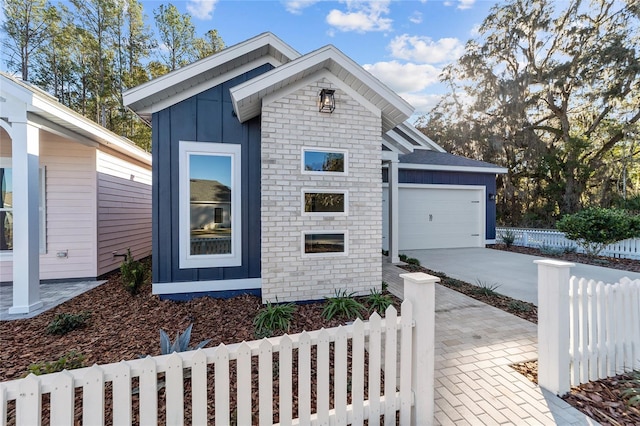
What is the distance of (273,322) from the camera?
153 inches

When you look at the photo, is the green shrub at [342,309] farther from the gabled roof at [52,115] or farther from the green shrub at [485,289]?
the gabled roof at [52,115]

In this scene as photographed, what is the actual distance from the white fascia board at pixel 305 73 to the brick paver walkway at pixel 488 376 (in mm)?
3622

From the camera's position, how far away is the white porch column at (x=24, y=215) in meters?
4.35

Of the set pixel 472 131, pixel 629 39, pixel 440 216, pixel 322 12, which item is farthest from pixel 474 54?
pixel 322 12

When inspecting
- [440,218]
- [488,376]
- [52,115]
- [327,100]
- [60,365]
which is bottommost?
[488,376]

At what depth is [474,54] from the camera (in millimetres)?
18391

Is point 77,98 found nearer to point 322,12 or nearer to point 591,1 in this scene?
point 322,12

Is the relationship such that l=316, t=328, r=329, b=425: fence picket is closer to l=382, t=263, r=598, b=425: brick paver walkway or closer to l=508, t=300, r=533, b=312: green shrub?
l=382, t=263, r=598, b=425: brick paver walkway

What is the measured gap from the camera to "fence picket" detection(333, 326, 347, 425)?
201cm

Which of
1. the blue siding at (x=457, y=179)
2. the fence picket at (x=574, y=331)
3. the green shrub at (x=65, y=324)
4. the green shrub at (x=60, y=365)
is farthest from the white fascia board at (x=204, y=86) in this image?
the blue siding at (x=457, y=179)

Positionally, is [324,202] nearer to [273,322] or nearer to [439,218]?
[273,322]

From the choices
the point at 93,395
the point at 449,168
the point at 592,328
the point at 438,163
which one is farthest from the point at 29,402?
the point at 449,168

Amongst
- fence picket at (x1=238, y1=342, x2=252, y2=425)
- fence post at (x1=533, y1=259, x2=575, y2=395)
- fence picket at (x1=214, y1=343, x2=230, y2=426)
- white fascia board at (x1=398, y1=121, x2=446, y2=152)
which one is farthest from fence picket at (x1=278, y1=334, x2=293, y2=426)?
white fascia board at (x1=398, y1=121, x2=446, y2=152)

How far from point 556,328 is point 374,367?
172cm
